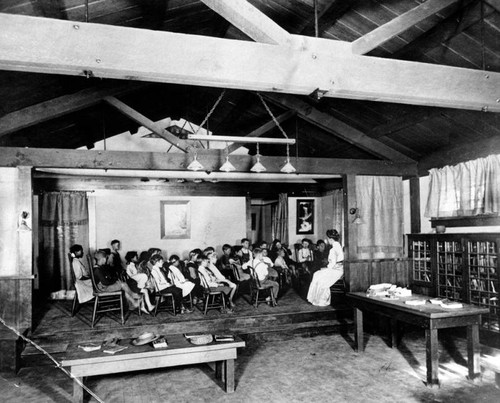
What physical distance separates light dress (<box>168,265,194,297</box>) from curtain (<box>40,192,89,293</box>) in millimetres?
3502

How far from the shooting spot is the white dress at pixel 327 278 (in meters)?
7.45

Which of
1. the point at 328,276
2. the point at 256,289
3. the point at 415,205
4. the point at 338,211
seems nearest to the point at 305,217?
the point at 338,211

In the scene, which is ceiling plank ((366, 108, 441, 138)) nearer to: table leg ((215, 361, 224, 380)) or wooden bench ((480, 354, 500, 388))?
wooden bench ((480, 354, 500, 388))

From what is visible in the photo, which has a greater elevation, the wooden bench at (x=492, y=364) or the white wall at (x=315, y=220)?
the white wall at (x=315, y=220)

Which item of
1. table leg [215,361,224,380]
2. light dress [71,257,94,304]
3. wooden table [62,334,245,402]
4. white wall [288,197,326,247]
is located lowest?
table leg [215,361,224,380]

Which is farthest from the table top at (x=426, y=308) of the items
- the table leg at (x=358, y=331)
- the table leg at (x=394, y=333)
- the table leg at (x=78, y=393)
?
the table leg at (x=78, y=393)

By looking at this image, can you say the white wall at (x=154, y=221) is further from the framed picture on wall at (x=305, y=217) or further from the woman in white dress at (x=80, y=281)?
the woman in white dress at (x=80, y=281)

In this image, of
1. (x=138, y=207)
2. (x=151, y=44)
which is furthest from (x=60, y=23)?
(x=138, y=207)

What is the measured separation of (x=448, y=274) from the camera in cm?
679

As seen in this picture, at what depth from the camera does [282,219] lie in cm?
1212

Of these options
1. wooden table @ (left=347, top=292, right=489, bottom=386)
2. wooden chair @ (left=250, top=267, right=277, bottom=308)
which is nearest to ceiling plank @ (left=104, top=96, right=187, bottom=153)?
wooden chair @ (left=250, top=267, right=277, bottom=308)

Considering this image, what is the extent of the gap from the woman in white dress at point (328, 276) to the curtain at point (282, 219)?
4.27 meters

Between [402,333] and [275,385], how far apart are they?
9.80 feet

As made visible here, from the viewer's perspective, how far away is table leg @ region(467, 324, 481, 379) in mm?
4684
